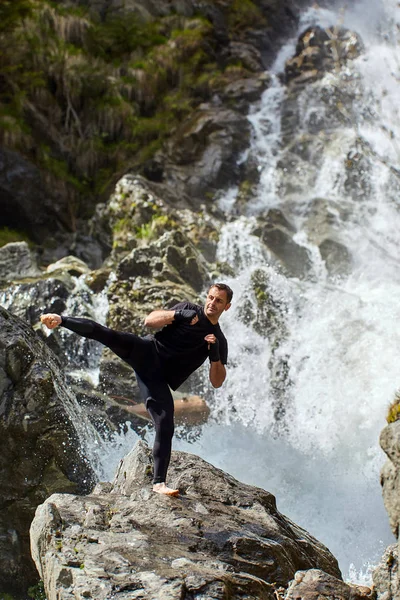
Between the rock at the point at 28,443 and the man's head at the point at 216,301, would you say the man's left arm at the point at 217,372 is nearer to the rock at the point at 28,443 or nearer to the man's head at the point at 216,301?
the man's head at the point at 216,301

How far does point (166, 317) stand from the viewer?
4.19m

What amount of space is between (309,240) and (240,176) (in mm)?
3361

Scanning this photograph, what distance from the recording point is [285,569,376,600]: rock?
3203 mm

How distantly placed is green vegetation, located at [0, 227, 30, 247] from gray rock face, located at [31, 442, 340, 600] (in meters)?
11.4

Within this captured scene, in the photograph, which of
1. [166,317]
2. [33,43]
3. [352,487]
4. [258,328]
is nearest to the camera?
[166,317]

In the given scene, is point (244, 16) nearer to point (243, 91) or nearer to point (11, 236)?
point (243, 91)

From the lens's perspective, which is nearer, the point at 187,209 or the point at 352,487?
the point at 352,487

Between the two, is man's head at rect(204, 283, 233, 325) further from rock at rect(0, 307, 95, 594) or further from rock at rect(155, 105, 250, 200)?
rock at rect(155, 105, 250, 200)

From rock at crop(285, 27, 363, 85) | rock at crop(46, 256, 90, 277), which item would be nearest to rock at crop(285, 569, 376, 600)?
rock at crop(46, 256, 90, 277)

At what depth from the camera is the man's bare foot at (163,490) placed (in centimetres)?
395

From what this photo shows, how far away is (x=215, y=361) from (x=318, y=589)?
1593 mm

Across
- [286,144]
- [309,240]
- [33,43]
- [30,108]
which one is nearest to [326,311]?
[309,240]

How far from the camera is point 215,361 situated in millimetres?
4207

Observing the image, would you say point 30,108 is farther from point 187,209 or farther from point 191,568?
point 191,568
